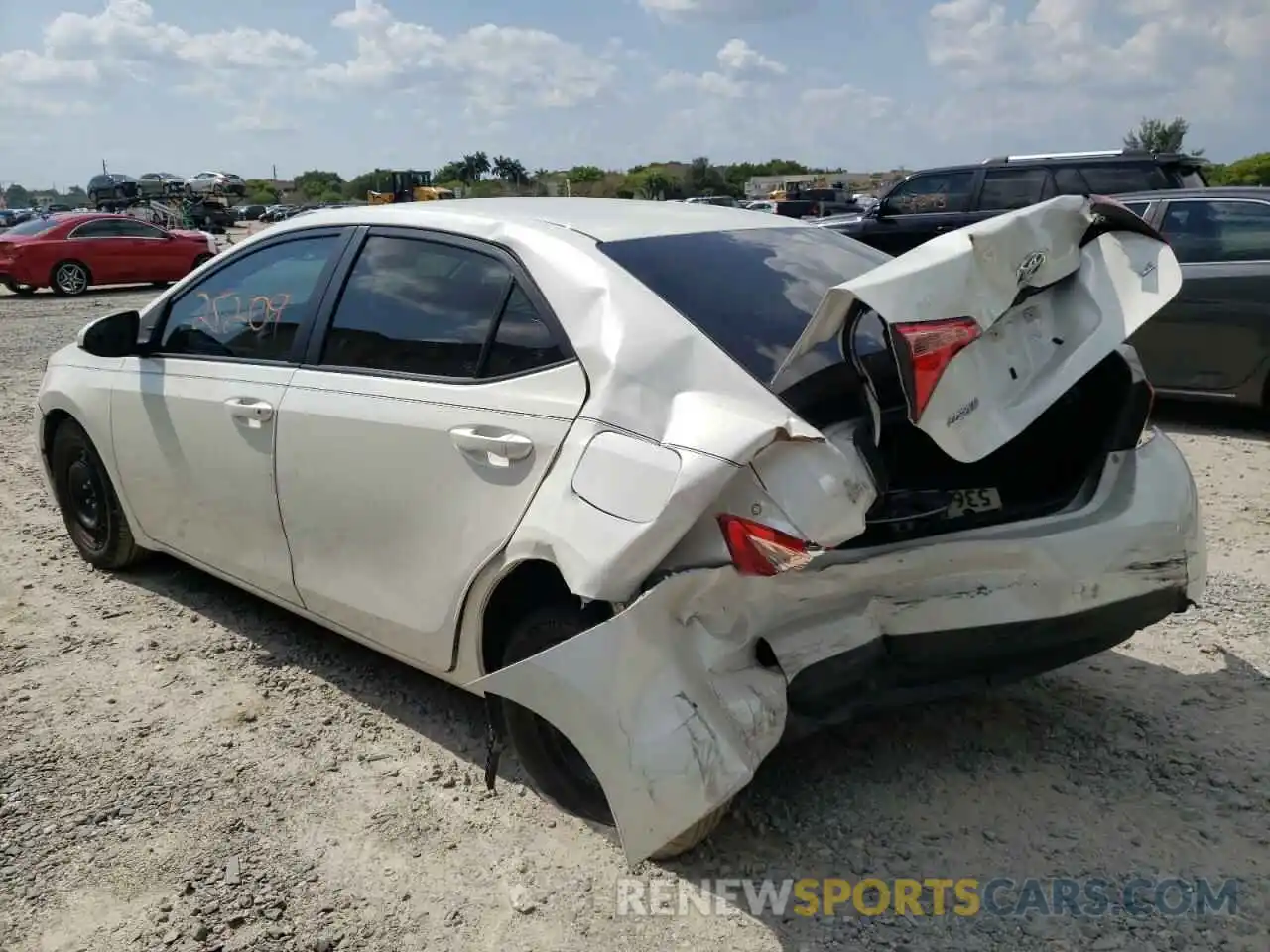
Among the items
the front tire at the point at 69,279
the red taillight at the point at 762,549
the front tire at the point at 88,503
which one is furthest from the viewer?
the front tire at the point at 69,279

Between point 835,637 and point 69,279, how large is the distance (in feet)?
66.6

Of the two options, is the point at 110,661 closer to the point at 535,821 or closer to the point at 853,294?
the point at 535,821

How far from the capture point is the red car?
1862 cm

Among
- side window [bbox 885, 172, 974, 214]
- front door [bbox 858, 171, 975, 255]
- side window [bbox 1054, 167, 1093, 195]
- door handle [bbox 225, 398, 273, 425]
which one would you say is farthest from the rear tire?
side window [bbox 885, 172, 974, 214]

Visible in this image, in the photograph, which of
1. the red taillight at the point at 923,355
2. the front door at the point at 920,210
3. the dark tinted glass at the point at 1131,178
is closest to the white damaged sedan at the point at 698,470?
the red taillight at the point at 923,355

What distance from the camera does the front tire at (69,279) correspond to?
18969 millimetres

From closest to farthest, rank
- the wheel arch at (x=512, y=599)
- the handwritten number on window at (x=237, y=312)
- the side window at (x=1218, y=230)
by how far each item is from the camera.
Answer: the wheel arch at (x=512, y=599) < the handwritten number on window at (x=237, y=312) < the side window at (x=1218, y=230)

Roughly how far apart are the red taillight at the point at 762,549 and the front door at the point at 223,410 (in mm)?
1834

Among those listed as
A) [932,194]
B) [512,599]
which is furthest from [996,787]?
[932,194]

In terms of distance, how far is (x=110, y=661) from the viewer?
3975 mm

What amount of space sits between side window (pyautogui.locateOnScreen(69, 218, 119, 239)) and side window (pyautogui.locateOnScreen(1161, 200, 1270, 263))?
18188 millimetres

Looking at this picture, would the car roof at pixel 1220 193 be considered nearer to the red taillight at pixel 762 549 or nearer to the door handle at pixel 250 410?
the red taillight at pixel 762 549

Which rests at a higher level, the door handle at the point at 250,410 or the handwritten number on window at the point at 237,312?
the handwritten number on window at the point at 237,312

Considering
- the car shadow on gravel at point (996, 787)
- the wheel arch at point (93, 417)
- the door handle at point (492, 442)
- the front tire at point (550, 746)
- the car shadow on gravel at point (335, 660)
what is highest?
the door handle at point (492, 442)
